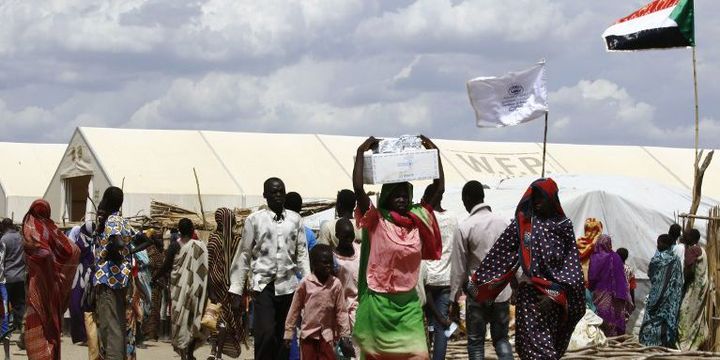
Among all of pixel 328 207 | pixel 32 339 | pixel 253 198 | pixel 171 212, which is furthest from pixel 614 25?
pixel 253 198

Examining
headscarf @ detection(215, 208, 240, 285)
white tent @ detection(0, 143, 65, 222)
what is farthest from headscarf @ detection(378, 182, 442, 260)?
white tent @ detection(0, 143, 65, 222)

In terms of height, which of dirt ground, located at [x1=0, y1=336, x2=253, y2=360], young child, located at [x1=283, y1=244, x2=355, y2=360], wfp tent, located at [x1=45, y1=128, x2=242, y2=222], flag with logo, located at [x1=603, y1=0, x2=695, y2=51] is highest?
flag with logo, located at [x1=603, y1=0, x2=695, y2=51]

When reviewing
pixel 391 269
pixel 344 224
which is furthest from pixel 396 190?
pixel 344 224

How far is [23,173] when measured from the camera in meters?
30.5

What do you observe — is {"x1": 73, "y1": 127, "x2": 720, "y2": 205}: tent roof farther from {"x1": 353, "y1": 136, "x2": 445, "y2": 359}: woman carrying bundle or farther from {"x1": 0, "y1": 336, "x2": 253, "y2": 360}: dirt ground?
{"x1": 353, "y1": 136, "x2": 445, "y2": 359}: woman carrying bundle

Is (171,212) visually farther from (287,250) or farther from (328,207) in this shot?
(287,250)

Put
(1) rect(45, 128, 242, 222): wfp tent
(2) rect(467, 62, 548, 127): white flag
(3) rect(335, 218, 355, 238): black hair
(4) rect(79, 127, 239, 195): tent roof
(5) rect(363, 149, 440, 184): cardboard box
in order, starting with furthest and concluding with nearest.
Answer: (4) rect(79, 127, 239, 195): tent roof → (1) rect(45, 128, 242, 222): wfp tent → (2) rect(467, 62, 548, 127): white flag → (3) rect(335, 218, 355, 238): black hair → (5) rect(363, 149, 440, 184): cardboard box

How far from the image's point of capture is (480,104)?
15.2 meters

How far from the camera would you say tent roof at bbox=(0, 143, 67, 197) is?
29.6m

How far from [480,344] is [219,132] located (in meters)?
18.9

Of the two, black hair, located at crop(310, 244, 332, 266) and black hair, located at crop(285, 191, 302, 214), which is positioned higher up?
black hair, located at crop(285, 191, 302, 214)

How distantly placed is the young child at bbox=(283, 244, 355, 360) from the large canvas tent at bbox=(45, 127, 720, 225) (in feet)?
52.8

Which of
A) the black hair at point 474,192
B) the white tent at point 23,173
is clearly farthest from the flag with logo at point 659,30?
the white tent at point 23,173

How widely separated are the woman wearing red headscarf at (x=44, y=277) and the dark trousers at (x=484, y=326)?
3.44 meters
